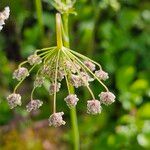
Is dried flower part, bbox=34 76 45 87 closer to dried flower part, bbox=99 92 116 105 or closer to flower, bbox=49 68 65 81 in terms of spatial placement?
flower, bbox=49 68 65 81

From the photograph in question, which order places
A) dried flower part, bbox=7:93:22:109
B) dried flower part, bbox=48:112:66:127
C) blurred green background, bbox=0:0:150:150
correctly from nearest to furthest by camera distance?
dried flower part, bbox=48:112:66:127, dried flower part, bbox=7:93:22:109, blurred green background, bbox=0:0:150:150

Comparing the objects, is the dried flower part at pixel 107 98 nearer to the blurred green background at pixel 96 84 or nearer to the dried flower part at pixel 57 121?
the dried flower part at pixel 57 121

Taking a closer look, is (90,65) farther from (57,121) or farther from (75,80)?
(57,121)

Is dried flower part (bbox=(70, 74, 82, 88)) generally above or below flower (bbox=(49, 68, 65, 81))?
below

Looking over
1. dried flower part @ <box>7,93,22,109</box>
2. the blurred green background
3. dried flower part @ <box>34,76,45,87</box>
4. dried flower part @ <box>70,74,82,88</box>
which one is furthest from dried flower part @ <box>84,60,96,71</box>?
the blurred green background

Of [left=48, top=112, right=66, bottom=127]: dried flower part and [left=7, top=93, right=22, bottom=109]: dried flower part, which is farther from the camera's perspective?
[left=7, top=93, right=22, bottom=109]: dried flower part

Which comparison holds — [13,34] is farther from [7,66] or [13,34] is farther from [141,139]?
[141,139]

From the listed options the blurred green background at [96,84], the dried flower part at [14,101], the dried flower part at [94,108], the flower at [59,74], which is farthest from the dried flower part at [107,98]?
the blurred green background at [96,84]

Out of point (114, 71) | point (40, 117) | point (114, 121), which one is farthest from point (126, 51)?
point (40, 117)
